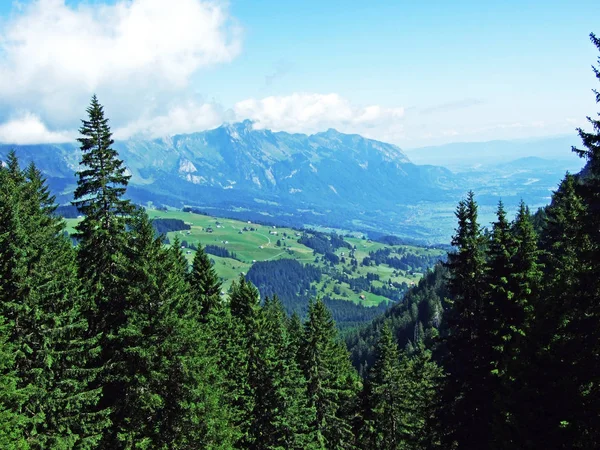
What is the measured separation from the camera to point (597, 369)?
1658 cm

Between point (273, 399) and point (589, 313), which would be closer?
point (589, 313)

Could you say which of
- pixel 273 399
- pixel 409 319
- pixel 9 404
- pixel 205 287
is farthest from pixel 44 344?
pixel 409 319

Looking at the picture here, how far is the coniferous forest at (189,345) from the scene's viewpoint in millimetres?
17750

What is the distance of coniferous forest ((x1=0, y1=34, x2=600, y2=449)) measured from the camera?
1775 centimetres

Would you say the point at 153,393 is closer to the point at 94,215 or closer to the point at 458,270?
the point at 94,215

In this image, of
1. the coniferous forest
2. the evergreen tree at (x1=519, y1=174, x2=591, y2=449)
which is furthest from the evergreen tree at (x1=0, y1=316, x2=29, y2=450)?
the evergreen tree at (x1=519, y1=174, x2=591, y2=449)

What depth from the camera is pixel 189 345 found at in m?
23.8

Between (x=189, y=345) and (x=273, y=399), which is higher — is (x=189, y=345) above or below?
above

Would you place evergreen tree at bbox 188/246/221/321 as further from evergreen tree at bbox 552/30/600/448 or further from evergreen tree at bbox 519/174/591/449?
evergreen tree at bbox 552/30/600/448

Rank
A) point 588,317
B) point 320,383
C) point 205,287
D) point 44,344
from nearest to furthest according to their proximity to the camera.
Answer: point 588,317 → point 44,344 → point 320,383 → point 205,287

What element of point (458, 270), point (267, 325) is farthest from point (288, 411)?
point (458, 270)

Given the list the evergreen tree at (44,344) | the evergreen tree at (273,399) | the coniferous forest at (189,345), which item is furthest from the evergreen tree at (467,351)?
the evergreen tree at (44,344)

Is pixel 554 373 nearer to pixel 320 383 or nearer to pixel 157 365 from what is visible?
pixel 157 365

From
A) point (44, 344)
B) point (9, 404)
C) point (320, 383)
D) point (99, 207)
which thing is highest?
point (99, 207)
